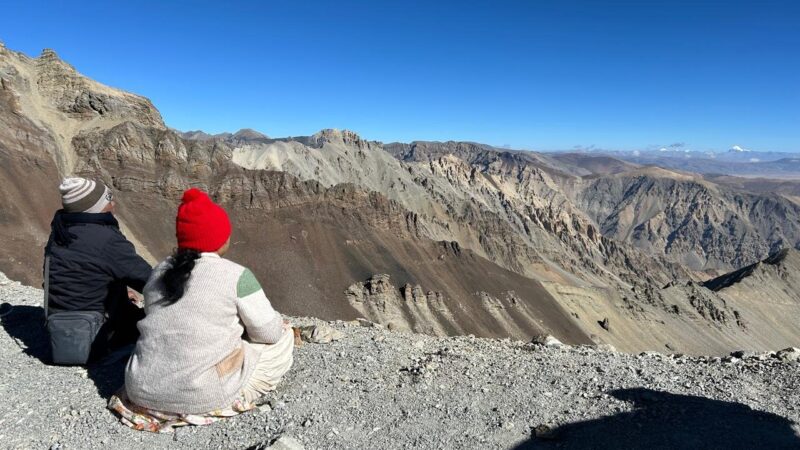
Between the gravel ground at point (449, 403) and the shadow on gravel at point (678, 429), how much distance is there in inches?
0.8

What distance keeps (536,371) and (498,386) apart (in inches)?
37.2

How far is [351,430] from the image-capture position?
18.3 ft

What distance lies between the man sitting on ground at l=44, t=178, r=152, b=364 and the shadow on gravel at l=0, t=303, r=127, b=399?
27cm

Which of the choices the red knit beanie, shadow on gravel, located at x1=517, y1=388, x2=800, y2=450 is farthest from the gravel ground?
the red knit beanie

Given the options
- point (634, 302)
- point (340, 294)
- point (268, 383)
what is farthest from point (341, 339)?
point (634, 302)

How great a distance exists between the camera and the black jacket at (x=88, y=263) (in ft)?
19.6

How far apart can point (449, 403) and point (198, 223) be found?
382cm

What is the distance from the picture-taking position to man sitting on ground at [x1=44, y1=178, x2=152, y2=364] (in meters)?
5.95

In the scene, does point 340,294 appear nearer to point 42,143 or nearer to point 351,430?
point 42,143

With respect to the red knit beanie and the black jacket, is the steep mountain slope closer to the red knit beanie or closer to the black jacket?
the black jacket

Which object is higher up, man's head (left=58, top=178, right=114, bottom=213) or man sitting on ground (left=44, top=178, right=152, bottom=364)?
man's head (left=58, top=178, right=114, bottom=213)

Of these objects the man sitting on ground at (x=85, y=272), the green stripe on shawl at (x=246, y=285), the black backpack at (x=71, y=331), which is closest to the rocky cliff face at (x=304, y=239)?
the black backpack at (x=71, y=331)

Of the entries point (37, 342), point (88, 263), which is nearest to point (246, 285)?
point (88, 263)

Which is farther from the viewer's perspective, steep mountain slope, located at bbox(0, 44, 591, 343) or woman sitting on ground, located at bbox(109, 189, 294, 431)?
steep mountain slope, located at bbox(0, 44, 591, 343)
